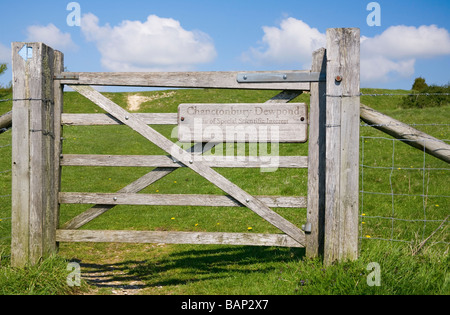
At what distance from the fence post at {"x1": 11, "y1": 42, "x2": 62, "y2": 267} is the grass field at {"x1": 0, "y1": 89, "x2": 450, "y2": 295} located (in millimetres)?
356

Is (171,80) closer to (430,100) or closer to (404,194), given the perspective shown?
(404,194)

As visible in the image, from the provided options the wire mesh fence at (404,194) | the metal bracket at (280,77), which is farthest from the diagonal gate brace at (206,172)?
the metal bracket at (280,77)

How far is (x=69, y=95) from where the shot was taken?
3562cm

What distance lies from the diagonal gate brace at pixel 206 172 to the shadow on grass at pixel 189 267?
511mm

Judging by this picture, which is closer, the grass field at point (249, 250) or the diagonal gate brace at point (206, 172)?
the grass field at point (249, 250)

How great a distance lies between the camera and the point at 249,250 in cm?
649

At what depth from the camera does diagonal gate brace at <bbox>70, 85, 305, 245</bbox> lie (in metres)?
4.95

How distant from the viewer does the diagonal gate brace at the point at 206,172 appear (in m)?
4.95

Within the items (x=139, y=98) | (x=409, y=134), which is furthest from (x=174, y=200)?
(x=139, y=98)

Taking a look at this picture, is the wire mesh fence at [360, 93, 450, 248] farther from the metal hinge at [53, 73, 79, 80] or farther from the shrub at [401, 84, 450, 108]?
the shrub at [401, 84, 450, 108]

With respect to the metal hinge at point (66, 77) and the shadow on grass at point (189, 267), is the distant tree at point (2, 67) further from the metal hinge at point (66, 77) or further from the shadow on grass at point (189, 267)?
the metal hinge at point (66, 77)

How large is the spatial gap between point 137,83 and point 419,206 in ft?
19.5

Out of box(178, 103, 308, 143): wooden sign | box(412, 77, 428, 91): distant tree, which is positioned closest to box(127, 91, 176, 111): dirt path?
box(412, 77, 428, 91): distant tree
